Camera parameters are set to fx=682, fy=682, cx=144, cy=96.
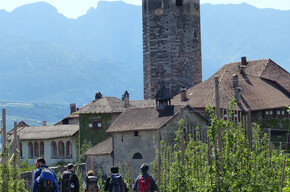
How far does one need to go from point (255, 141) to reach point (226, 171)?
23.0 feet

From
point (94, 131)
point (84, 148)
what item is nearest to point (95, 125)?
point (94, 131)

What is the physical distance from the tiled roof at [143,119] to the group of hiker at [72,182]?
25332 millimetres

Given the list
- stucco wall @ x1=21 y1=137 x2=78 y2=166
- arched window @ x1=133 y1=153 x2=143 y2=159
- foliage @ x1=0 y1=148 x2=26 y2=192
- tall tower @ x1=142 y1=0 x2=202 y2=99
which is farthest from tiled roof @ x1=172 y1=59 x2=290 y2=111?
foliage @ x1=0 y1=148 x2=26 y2=192

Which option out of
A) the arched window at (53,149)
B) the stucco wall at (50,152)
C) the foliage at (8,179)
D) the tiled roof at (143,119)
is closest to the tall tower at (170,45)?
the stucco wall at (50,152)

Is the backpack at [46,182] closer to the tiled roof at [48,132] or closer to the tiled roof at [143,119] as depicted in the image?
the tiled roof at [143,119]

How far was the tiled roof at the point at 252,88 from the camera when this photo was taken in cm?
4950

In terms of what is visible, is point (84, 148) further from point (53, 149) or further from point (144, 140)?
point (144, 140)

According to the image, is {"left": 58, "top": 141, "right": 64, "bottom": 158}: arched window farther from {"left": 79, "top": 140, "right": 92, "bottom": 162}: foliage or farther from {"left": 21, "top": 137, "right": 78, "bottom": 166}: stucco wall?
{"left": 79, "top": 140, "right": 92, "bottom": 162}: foliage

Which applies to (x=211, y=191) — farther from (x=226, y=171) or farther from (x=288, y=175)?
(x=288, y=175)

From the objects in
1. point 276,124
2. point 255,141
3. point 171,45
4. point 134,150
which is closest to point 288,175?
point 255,141

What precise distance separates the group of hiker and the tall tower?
45.0m

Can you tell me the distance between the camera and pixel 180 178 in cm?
2194

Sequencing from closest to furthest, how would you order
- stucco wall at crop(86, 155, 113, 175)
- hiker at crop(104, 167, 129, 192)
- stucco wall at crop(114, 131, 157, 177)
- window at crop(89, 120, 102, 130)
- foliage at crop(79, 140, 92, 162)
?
hiker at crop(104, 167, 129, 192) < stucco wall at crop(114, 131, 157, 177) < stucco wall at crop(86, 155, 113, 175) < foliage at crop(79, 140, 92, 162) < window at crop(89, 120, 102, 130)

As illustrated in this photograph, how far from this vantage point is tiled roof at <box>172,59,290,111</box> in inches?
1949
